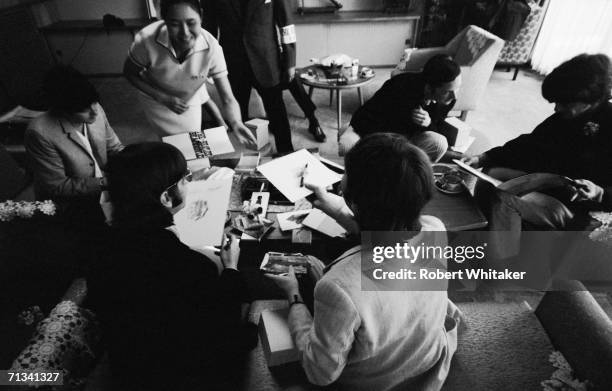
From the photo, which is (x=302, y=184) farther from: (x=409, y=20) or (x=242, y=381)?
(x=409, y=20)

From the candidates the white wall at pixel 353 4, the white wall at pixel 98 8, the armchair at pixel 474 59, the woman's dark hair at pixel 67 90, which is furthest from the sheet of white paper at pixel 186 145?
the white wall at pixel 98 8

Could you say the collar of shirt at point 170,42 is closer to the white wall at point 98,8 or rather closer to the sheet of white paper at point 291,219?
the sheet of white paper at point 291,219

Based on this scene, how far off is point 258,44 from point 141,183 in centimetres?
189

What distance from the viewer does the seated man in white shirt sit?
4.57 feet

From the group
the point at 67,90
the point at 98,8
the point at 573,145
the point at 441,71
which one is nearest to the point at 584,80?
the point at 573,145

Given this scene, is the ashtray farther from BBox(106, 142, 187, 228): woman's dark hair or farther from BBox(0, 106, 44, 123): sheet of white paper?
BBox(0, 106, 44, 123): sheet of white paper

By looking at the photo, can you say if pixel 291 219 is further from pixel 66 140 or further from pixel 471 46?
pixel 471 46

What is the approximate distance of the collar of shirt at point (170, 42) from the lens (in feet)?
5.94

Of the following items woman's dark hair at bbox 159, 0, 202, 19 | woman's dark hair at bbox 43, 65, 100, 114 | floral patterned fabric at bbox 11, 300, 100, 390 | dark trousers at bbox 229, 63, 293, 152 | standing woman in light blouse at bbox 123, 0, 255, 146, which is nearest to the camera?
floral patterned fabric at bbox 11, 300, 100, 390

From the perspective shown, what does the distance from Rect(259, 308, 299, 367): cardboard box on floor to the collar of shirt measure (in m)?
1.46

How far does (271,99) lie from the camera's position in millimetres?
2787

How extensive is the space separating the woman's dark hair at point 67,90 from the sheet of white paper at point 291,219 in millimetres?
936

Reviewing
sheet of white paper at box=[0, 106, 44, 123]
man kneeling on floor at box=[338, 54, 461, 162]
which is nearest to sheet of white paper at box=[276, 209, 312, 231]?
man kneeling on floor at box=[338, 54, 461, 162]

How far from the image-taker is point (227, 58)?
8.87 feet
